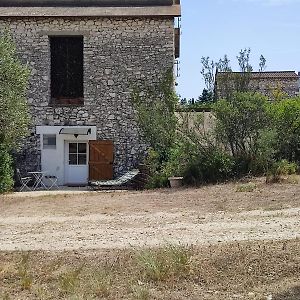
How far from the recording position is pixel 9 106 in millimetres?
17969

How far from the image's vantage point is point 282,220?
34.0ft

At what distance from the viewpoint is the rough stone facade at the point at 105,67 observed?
22.3m

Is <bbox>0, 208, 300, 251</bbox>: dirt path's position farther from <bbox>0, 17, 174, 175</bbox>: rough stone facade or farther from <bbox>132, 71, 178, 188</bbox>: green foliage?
<bbox>0, 17, 174, 175</bbox>: rough stone facade

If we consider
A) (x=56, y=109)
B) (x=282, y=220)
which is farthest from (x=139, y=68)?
(x=282, y=220)

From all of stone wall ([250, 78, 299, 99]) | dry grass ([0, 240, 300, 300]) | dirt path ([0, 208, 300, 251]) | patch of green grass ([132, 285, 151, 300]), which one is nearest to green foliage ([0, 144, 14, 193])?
dirt path ([0, 208, 300, 251])

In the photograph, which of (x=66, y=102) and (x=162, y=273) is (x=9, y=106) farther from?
(x=162, y=273)

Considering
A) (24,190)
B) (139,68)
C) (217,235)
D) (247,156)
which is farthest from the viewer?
(139,68)

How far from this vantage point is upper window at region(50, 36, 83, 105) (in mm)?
22922

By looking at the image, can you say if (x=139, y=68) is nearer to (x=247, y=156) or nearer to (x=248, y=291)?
(x=247, y=156)

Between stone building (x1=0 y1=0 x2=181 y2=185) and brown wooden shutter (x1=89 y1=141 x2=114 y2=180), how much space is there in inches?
1.5

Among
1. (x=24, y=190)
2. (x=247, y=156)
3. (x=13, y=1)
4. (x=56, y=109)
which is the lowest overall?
(x=24, y=190)

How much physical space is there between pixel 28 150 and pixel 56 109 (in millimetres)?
1919

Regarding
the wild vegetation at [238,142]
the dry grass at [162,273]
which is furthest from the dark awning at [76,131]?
the dry grass at [162,273]

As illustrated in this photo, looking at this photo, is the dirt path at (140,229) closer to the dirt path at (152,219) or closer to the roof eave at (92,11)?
the dirt path at (152,219)
